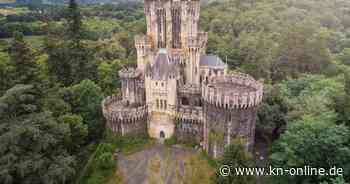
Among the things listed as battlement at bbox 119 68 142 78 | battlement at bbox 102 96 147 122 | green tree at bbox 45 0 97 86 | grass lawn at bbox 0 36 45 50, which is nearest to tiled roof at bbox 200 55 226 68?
battlement at bbox 119 68 142 78

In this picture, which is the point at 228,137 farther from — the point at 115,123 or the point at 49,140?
the point at 49,140

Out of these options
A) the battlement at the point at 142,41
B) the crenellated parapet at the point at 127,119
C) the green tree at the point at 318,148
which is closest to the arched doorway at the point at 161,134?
the crenellated parapet at the point at 127,119

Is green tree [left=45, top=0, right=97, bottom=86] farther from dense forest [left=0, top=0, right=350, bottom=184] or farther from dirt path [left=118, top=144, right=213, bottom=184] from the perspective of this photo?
dirt path [left=118, top=144, right=213, bottom=184]

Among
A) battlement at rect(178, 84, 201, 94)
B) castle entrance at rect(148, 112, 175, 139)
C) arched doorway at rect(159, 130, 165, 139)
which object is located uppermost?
battlement at rect(178, 84, 201, 94)

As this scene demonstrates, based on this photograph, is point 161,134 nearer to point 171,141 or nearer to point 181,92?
point 171,141

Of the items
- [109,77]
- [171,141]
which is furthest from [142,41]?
[109,77]

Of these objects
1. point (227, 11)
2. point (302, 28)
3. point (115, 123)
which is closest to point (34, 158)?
point (115, 123)
